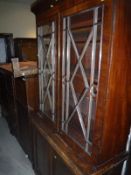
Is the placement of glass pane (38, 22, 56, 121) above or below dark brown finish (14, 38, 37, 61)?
below

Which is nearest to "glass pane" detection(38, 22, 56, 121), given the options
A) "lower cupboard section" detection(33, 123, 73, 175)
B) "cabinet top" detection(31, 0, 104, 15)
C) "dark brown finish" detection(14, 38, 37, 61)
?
"cabinet top" detection(31, 0, 104, 15)

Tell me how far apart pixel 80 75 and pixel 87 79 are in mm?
90

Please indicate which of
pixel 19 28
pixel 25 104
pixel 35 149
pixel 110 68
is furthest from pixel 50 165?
pixel 19 28

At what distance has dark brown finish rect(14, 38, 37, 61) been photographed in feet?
11.1

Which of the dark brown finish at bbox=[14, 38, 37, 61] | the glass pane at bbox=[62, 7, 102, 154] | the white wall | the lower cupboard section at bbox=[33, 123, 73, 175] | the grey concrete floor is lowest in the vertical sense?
the grey concrete floor

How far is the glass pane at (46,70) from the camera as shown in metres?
1.32

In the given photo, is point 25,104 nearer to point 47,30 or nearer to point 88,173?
point 47,30

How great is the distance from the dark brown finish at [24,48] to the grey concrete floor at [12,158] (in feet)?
5.53

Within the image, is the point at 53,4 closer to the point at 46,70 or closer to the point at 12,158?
the point at 46,70

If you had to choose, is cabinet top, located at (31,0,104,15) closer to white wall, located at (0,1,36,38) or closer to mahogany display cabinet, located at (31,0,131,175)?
mahogany display cabinet, located at (31,0,131,175)

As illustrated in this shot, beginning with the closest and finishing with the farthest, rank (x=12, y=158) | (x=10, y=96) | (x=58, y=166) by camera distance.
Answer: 1. (x=58, y=166)
2. (x=12, y=158)
3. (x=10, y=96)

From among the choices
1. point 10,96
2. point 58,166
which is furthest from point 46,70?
point 10,96

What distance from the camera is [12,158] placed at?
2.30 meters

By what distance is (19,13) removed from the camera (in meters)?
3.86
